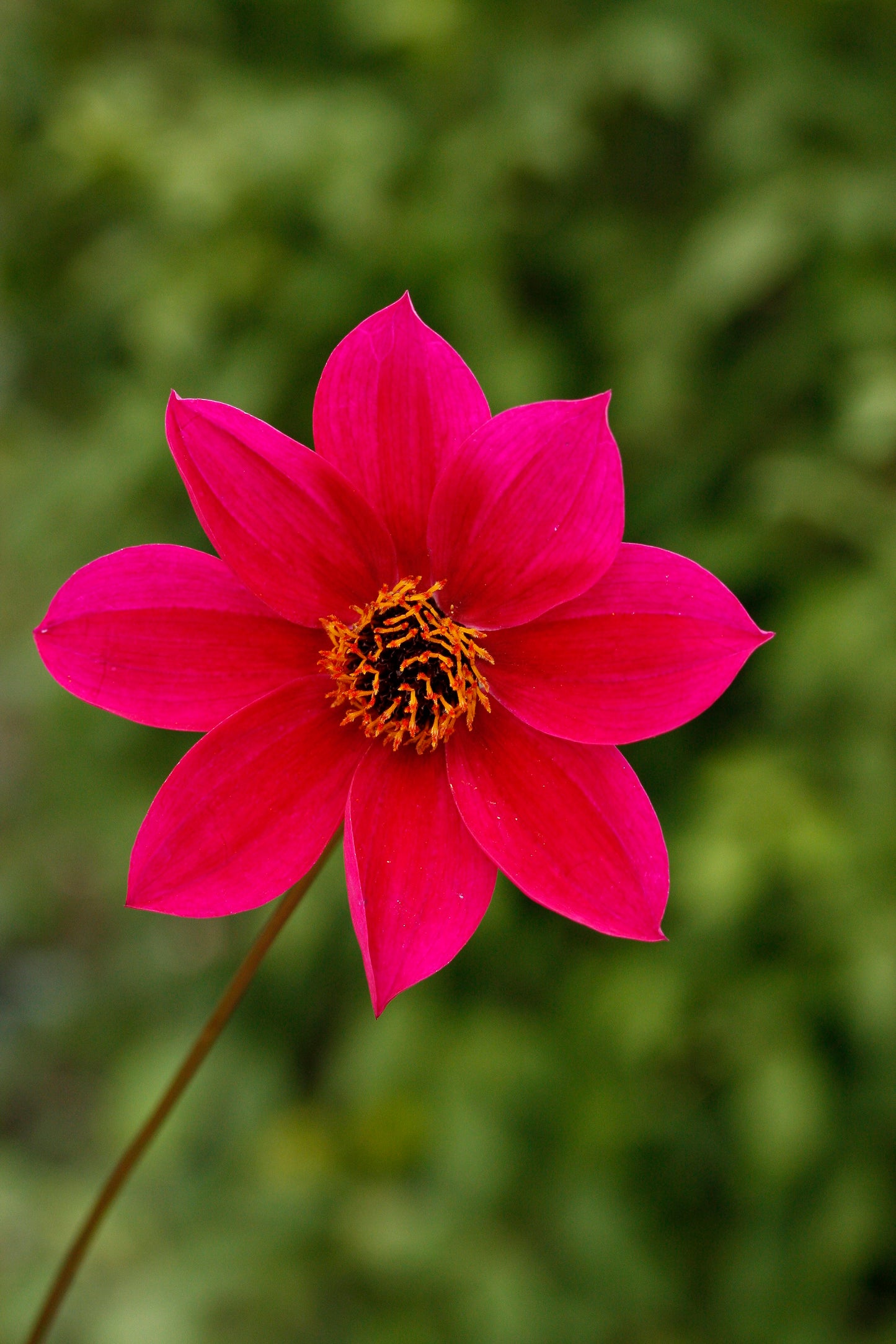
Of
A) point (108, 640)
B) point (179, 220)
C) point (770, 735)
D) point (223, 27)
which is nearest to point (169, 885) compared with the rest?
point (108, 640)

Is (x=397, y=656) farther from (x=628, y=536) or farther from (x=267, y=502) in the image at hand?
(x=628, y=536)

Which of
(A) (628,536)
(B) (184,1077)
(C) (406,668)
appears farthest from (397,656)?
(A) (628,536)

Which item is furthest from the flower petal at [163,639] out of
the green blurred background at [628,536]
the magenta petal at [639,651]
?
the green blurred background at [628,536]

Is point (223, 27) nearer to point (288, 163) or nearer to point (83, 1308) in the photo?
point (288, 163)

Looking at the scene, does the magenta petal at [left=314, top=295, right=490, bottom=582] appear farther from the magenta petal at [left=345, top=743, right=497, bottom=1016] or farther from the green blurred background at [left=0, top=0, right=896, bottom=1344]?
the green blurred background at [left=0, top=0, right=896, bottom=1344]

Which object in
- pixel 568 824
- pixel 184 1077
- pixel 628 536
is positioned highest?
pixel 628 536

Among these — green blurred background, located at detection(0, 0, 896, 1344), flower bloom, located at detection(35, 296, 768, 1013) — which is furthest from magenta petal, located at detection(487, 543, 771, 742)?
green blurred background, located at detection(0, 0, 896, 1344)

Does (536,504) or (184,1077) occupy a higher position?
(536,504)
